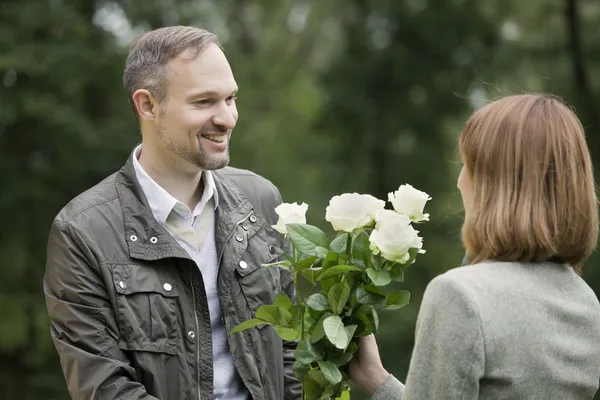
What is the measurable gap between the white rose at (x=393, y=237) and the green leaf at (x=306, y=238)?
0.20 metres

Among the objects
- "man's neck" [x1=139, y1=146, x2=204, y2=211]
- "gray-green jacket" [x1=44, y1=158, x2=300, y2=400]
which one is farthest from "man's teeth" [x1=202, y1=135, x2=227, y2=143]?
"gray-green jacket" [x1=44, y1=158, x2=300, y2=400]

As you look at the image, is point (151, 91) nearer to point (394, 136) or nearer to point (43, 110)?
point (43, 110)

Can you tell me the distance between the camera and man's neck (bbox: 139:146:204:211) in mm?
3289

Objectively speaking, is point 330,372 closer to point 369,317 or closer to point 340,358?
point 340,358

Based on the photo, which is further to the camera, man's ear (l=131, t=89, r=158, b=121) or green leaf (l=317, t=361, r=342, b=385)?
man's ear (l=131, t=89, r=158, b=121)

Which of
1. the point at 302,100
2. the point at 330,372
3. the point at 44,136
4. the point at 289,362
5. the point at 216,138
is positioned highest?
the point at 216,138

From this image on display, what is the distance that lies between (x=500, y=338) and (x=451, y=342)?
0.11 meters

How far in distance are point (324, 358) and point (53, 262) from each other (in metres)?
0.93

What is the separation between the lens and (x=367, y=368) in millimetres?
2775

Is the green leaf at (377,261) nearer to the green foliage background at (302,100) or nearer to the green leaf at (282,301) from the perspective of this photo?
the green leaf at (282,301)

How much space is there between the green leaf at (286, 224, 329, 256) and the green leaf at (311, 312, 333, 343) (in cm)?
17

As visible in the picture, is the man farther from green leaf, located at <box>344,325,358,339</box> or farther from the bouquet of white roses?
green leaf, located at <box>344,325,358,339</box>

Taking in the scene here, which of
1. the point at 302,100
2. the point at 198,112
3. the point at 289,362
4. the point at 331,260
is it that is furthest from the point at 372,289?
the point at 302,100

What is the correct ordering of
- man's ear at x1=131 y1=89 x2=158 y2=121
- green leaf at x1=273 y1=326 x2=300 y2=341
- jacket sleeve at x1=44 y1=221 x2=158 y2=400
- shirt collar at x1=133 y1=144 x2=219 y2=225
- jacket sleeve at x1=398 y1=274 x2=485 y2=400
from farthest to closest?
man's ear at x1=131 y1=89 x2=158 y2=121, shirt collar at x1=133 y1=144 x2=219 y2=225, jacket sleeve at x1=44 y1=221 x2=158 y2=400, green leaf at x1=273 y1=326 x2=300 y2=341, jacket sleeve at x1=398 y1=274 x2=485 y2=400
